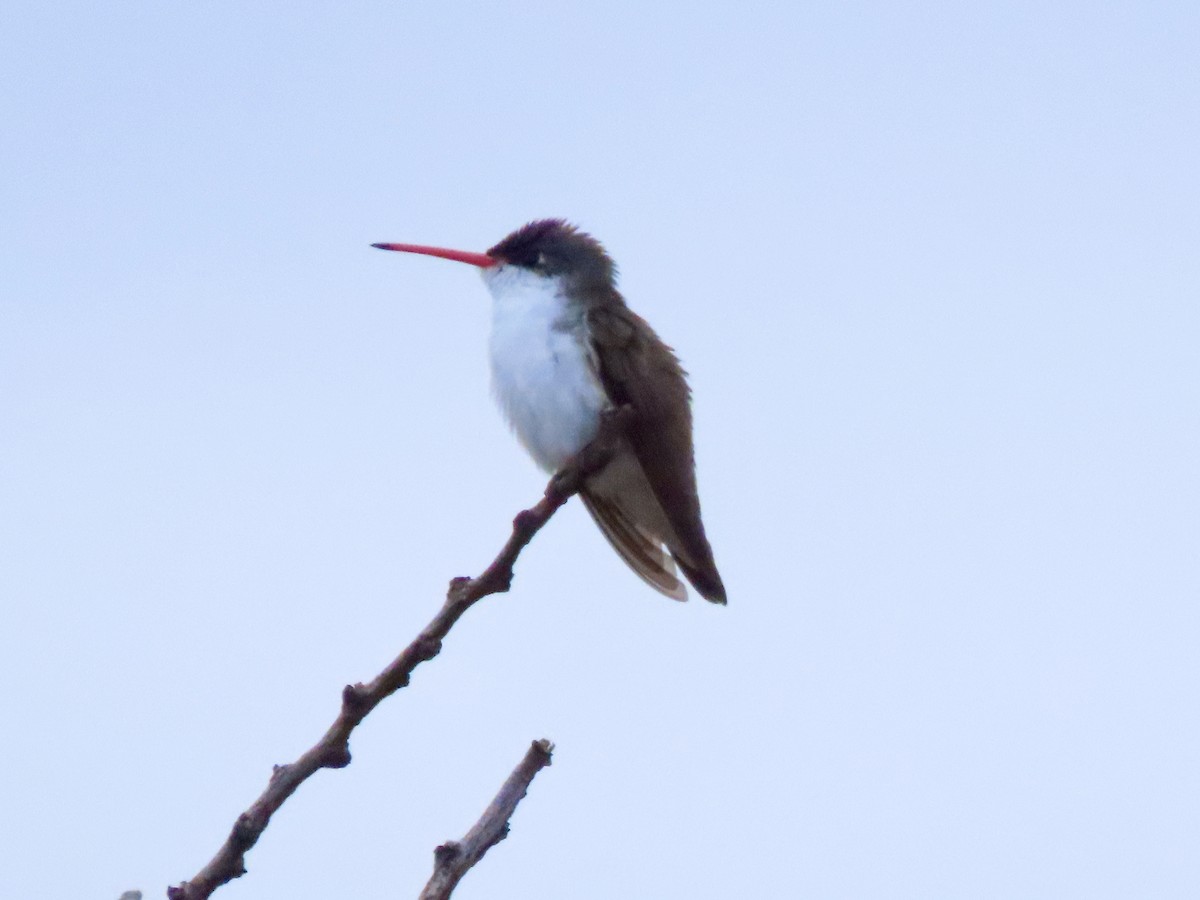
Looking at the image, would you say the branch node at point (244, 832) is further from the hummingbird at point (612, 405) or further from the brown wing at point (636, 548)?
the brown wing at point (636, 548)

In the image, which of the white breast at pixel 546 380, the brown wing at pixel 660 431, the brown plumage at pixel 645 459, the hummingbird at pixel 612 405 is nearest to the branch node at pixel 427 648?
the brown plumage at pixel 645 459

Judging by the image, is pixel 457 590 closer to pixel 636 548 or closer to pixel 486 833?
pixel 486 833

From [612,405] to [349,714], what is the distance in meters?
3.06

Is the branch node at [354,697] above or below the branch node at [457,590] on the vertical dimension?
below

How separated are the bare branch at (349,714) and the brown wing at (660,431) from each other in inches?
83.9

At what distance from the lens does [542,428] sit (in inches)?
237

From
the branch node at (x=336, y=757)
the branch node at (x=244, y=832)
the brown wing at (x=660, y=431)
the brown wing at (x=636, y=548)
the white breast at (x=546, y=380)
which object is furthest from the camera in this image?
the brown wing at (x=636, y=548)

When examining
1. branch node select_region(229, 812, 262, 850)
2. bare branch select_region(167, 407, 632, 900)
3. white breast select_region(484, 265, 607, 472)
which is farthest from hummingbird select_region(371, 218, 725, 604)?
branch node select_region(229, 812, 262, 850)

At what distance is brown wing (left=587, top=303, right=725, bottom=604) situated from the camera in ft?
18.9

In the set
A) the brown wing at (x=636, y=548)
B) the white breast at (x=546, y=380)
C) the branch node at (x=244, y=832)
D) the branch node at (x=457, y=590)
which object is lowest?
the branch node at (x=244, y=832)

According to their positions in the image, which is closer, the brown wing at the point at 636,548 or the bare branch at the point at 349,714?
the bare branch at the point at 349,714

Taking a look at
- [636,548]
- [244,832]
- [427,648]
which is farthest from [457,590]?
[636,548]

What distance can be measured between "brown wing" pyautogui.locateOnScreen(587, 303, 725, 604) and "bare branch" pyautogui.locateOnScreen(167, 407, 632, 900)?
2.13 m

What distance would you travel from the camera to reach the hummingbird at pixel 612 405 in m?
5.83
